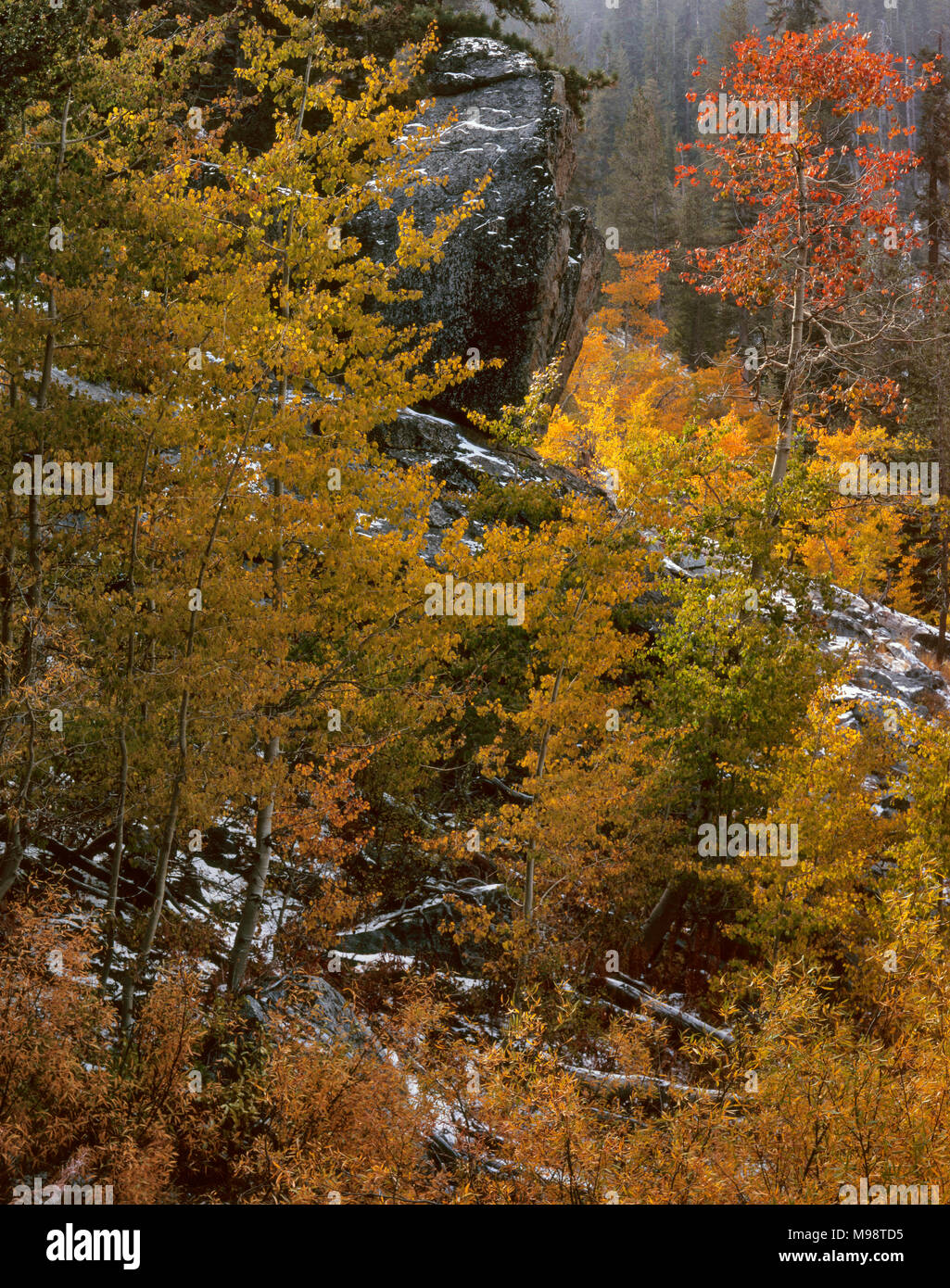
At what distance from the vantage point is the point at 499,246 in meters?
24.0

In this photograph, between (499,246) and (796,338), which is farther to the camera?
(499,246)

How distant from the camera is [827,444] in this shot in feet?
120

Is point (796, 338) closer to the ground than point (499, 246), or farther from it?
closer to the ground

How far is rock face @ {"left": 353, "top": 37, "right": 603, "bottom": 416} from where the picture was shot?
78.0ft

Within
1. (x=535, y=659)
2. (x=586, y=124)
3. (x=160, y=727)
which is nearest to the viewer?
(x=160, y=727)

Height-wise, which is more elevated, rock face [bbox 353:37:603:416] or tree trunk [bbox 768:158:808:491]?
rock face [bbox 353:37:603:416]

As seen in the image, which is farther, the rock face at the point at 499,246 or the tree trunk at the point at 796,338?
the rock face at the point at 499,246

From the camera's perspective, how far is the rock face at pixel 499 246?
78.0 feet

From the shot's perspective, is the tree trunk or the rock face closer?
the tree trunk

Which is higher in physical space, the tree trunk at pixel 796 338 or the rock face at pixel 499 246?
the rock face at pixel 499 246
